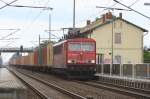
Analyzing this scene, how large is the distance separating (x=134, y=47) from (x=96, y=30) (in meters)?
6.50

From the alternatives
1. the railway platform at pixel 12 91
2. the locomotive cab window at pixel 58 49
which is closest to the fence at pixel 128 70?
the locomotive cab window at pixel 58 49

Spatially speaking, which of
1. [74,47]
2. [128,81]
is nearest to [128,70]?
[128,81]

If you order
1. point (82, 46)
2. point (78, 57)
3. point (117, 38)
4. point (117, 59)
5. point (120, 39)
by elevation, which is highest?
point (117, 38)

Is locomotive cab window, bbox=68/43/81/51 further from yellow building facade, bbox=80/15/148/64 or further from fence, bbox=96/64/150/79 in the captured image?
yellow building facade, bbox=80/15/148/64

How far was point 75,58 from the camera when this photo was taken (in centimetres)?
3753

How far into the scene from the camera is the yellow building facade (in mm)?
74125

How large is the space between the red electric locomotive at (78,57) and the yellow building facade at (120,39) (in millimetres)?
33777

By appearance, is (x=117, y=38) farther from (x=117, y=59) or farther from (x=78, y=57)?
(x=78, y=57)

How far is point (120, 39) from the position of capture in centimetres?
7662

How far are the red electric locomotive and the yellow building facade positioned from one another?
111 feet

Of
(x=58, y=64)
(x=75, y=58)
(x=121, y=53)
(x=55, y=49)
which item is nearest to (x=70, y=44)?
(x=75, y=58)

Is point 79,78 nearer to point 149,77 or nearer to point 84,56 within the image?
point 84,56

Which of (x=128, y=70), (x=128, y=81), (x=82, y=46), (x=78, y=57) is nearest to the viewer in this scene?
(x=128, y=81)

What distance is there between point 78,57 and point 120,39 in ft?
130
